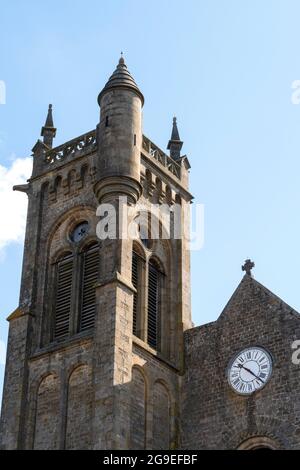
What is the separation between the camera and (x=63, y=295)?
115ft

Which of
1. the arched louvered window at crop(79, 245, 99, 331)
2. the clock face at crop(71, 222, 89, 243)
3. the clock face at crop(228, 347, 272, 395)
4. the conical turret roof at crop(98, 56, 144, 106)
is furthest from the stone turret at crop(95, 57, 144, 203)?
the clock face at crop(228, 347, 272, 395)

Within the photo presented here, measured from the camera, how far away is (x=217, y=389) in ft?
107

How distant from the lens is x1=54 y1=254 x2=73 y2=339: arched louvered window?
3431cm

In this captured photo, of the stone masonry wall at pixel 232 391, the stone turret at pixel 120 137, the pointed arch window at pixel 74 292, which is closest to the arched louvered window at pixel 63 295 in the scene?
the pointed arch window at pixel 74 292

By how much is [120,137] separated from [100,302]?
18.4 ft

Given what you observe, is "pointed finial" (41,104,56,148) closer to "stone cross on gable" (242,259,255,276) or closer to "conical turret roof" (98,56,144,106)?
"conical turret roof" (98,56,144,106)

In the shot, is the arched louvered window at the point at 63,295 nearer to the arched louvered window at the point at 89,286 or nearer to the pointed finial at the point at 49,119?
the arched louvered window at the point at 89,286

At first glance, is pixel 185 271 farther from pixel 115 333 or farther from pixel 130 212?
pixel 115 333

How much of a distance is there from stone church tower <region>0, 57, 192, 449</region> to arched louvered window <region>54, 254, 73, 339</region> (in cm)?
4

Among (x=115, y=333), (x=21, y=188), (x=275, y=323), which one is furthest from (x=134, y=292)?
(x=21, y=188)

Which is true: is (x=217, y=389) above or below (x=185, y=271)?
below

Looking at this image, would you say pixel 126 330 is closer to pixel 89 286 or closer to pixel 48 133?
pixel 89 286

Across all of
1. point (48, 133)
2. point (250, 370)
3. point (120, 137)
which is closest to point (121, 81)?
point (120, 137)

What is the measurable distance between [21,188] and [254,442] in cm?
1276
